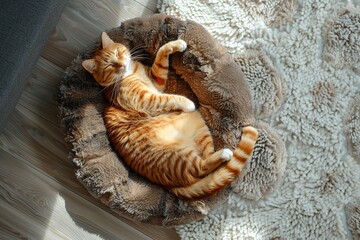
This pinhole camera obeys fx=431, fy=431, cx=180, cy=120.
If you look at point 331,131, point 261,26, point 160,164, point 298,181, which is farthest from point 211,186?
point 261,26

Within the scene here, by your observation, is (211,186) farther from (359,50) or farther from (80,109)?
(359,50)

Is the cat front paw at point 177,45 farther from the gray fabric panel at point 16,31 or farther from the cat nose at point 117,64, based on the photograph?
the gray fabric panel at point 16,31

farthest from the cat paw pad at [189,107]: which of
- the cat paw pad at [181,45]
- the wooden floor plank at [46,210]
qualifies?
the wooden floor plank at [46,210]

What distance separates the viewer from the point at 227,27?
1723 mm

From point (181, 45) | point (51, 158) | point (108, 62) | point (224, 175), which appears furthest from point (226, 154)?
point (51, 158)

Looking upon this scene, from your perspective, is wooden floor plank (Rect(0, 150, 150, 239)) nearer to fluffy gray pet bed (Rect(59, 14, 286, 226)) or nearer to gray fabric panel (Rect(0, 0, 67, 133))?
fluffy gray pet bed (Rect(59, 14, 286, 226))

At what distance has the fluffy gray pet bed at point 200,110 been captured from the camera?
1567 mm

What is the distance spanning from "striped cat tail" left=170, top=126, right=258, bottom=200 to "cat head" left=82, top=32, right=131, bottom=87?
48cm

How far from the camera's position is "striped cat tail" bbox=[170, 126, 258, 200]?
4.88 feet

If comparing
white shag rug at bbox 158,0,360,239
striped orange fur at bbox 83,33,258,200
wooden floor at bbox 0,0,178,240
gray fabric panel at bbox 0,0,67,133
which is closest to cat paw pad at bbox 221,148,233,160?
striped orange fur at bbox 83,33,258,200

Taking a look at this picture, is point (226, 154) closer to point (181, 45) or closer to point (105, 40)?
point (181, 45)

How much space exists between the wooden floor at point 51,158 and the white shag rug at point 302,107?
1.27 feet

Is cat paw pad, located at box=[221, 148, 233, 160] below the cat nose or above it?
below

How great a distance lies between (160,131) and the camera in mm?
1558
